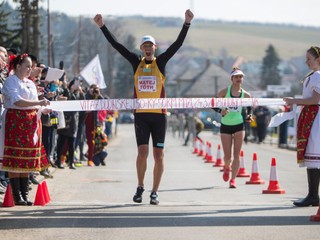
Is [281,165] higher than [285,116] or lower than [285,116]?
lower

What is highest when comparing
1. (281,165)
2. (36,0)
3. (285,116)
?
(36,0)

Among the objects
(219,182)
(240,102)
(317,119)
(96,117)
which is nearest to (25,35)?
(96,117)

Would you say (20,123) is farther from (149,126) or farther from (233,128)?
(233,128)

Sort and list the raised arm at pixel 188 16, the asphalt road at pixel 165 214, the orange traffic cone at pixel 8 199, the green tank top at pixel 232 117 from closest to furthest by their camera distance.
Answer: the asphalt road at pixel 165 214 → the orange traffic cone at pixel 8 199 → the raised arm at pixel 188 16 → the green tank top at pixel 232 117

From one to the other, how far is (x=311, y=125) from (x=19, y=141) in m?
3.61

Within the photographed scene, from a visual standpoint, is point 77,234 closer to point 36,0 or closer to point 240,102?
point 240,102

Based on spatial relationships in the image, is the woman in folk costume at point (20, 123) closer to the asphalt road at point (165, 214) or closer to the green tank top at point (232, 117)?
the asphalt road at point (165, 214)

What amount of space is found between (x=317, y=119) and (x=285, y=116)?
2.86 ft

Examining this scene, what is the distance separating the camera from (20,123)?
12.2 m

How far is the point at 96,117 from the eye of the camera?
24281 millimetres

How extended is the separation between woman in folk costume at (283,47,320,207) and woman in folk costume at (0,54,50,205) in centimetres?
318

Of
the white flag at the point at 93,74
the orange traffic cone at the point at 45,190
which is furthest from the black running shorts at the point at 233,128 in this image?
the white flag at the point at 93,74

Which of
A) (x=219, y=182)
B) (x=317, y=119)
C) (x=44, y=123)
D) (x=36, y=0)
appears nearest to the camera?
(x=317, y=119)

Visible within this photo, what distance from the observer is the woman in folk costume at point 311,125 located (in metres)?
12.2
